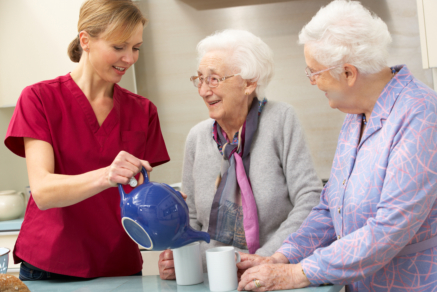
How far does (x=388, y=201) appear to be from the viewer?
863 millimetres

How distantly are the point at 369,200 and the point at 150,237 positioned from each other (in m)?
0.48

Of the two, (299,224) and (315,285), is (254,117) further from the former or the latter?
(315,285)

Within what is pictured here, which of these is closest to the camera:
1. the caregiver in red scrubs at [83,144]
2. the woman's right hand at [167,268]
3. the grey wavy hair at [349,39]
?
the grey wavy hair at [349,39]

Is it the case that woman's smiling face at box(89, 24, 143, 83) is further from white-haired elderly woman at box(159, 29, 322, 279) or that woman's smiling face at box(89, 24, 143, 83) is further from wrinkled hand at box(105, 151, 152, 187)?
wrinkled hand at box(105, 151, 152, 187)

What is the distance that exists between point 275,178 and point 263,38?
142 centimetres

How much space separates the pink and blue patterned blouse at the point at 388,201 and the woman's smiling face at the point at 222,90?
0.42 metres

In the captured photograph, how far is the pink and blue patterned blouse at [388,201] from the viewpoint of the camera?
854 millimetres

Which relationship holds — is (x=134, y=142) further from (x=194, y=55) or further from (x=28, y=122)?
(x=194, y=55)

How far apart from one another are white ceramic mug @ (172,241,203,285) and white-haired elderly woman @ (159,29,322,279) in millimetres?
269

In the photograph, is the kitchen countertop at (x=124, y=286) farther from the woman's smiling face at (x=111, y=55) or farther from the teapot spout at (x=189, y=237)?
the woman's smiling face at (x=111, y=55)

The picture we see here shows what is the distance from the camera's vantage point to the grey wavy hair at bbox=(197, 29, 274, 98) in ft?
4.35

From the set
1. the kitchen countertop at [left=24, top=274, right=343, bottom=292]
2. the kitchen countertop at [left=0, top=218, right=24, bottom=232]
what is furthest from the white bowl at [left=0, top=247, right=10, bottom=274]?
the kitchen countertop at [left=0, top=218, right=24, bottom=232]

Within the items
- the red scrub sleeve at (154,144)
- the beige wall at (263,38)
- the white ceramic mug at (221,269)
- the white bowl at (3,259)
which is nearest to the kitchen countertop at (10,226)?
the beige wall at (263,38)

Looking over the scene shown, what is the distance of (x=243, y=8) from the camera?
8.24 ft
